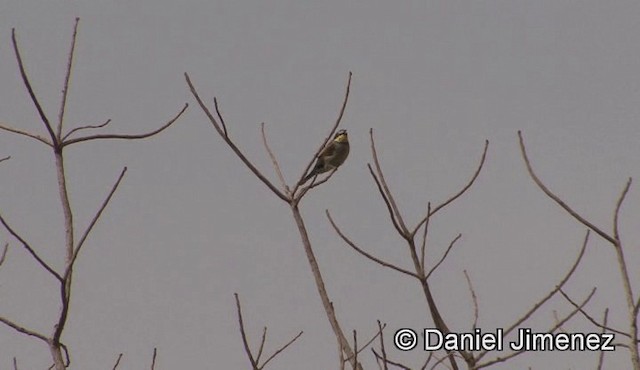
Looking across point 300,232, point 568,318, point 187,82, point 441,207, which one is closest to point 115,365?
point 300,232

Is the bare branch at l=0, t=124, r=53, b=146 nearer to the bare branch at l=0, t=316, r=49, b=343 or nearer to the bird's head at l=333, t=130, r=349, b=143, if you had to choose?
the bare branch at l=0, t=316, r=49, b=343

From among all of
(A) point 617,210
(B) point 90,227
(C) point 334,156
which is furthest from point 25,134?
(C) point 334,156

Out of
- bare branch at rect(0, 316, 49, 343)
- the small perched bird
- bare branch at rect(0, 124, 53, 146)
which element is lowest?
bare branch at rect(0, 316, 49, 343)

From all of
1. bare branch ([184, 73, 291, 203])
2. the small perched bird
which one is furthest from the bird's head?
bare branch ([184, 73, 291, 203])

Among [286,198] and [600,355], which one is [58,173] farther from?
[600,355]

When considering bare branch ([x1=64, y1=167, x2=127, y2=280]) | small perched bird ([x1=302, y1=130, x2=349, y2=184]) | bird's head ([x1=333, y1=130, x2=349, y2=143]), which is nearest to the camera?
bare branch ([x1=64, y1=167, x2=127, y2=280])

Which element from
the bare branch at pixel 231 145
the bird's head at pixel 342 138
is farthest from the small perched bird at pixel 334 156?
the bare branch at pixel 231 145

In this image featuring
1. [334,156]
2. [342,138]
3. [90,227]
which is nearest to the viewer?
[90,227]

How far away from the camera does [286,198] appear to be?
4.66 m

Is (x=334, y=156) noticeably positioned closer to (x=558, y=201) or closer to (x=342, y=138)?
(x=342, y=138)

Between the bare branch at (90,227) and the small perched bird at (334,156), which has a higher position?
the small perched bird at (334,156)

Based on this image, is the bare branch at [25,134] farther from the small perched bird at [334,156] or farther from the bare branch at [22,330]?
the small perched bird at [334,156]

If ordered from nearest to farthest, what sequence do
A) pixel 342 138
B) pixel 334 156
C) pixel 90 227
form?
pixel 90 227 < pixel 334 156 < pixel 342 138

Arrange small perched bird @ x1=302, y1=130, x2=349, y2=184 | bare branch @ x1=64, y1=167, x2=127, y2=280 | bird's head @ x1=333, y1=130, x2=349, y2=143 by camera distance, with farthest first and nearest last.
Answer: bird's head @ x1=333, y1=130, x2=349, y2=143 → small perched bird @ x1=302, y1=130, x2=349, y2=184 → bare branch @ x1=64, y1=167, x2=127, y2=280
